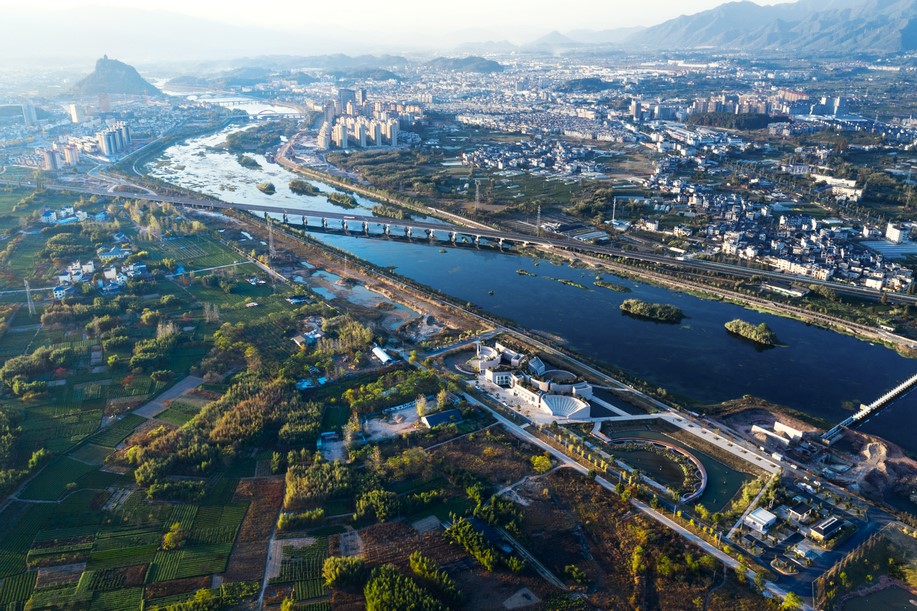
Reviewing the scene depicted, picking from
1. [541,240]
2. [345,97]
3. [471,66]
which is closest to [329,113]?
[345,97]

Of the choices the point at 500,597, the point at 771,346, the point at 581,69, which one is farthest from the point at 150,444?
the point at 581,69

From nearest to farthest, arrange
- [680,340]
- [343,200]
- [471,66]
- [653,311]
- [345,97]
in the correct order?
1. [680,340]
2. [653,311]
3. [343,200]
4. [345,97]
5. [471,66]

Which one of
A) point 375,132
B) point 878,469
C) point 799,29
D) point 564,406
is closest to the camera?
point 878,469

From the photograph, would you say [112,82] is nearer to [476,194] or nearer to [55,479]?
[476,194]

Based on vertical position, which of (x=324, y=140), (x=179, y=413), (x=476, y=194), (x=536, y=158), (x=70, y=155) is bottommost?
(x=179, y=413)

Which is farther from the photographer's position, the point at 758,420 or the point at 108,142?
the point at 108,142

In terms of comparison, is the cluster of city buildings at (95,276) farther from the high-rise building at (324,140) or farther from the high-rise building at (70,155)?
the high-rise building at (324,140)

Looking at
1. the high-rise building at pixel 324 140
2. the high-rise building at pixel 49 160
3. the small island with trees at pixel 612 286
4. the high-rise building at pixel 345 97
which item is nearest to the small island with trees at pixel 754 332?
the small island with trees at pixel 612 286

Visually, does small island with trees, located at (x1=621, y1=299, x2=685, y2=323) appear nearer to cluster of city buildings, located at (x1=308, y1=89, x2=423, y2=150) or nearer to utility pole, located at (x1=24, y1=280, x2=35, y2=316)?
utility pole, located at (x1=24, y1=280, x2=35, y2=316)

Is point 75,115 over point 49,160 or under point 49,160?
over
